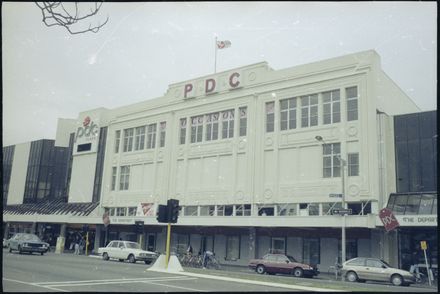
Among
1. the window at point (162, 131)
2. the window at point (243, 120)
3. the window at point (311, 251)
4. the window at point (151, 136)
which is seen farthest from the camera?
the window at point (151, 136)

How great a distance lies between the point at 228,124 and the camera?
124 ft

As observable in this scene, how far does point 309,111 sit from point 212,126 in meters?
9.28

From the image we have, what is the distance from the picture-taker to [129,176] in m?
44.8

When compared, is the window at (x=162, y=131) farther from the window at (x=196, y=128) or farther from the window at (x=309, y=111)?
the window at (x=309, y=111)

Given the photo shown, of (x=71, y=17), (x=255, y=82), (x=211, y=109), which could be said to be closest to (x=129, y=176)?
(x=211, y=109)

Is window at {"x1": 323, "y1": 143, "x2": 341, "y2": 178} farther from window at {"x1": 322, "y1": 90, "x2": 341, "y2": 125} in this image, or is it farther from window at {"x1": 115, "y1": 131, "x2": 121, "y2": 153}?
window at {"x1": 115, "y1": 131, "x2": 121, "y2": 153}

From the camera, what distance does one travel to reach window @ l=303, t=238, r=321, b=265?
31.9 meters

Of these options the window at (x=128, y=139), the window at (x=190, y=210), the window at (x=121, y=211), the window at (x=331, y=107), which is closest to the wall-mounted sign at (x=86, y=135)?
the window at (x=128, y=139)

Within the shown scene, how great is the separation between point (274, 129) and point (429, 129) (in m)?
11.0

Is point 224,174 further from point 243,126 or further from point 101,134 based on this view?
point 101,134

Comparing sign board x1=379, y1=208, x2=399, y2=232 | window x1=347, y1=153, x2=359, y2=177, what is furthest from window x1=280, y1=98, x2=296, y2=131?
sign board x1=379, y1=208, x2=399, y2=232

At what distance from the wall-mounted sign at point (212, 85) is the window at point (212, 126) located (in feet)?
7.12

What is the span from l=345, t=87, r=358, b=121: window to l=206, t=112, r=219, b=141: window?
1183 cm

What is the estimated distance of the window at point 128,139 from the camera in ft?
151
